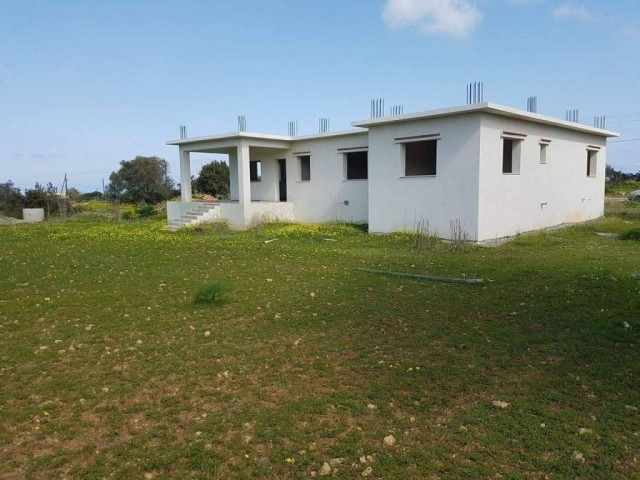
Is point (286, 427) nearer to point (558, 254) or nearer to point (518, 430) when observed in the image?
point (518, 430)

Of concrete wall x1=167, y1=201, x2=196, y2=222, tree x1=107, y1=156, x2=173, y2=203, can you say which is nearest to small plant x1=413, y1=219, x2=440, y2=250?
concrete wall x1=167, y1=201, x2=196, y2=222

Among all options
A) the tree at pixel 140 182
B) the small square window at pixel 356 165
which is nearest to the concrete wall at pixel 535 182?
the small square window at pixel 356 165

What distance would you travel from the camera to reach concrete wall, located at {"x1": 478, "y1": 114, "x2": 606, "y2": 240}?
45.4 ft

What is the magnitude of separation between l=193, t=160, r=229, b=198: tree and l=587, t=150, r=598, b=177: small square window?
27327 mm

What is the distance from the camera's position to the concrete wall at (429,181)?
13664 mm

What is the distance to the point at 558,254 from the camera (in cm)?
1148

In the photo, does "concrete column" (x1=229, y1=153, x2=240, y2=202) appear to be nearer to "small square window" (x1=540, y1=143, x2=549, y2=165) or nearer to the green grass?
"small square window" (x1=540, y1=143, x2=549, y2=165)

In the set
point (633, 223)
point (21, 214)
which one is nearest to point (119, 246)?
point (633, 223)

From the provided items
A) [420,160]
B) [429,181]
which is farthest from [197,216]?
[429,181]

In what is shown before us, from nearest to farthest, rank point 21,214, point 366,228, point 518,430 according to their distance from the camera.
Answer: point 518,430, point 366,228, point 21,214

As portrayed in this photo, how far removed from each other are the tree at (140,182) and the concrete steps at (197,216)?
21059 millimetres

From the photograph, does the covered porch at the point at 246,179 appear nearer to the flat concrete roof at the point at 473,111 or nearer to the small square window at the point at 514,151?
the flat concrete roof at the point at 473,111

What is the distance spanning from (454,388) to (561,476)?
1.30 meters

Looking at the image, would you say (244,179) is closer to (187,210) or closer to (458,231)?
(187,210)
